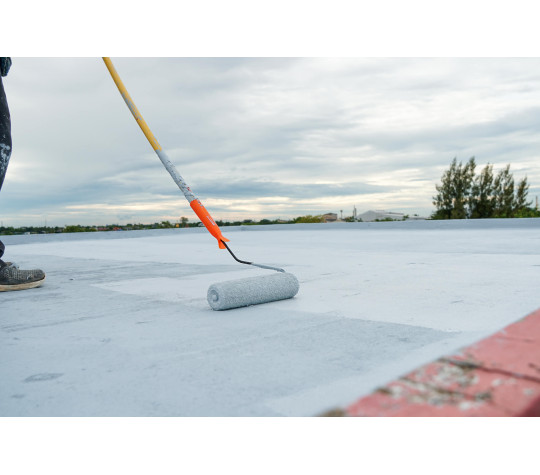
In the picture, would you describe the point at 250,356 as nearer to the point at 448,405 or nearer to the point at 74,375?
the point at 74,375

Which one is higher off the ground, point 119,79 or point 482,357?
point 119,79

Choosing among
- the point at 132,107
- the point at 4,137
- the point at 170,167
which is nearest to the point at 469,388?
the point at 170,167

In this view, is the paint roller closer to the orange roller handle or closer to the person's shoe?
the orange roller handle

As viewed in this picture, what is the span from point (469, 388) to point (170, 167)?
99.4 inches

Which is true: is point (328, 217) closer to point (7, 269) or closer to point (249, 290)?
point (7, 269)

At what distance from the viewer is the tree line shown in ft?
79.4

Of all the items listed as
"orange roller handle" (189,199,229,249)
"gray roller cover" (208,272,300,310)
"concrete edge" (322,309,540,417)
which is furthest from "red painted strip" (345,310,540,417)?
"orange roller handle" (189,199,229,249)

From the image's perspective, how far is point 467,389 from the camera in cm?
115

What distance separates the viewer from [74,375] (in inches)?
59.2

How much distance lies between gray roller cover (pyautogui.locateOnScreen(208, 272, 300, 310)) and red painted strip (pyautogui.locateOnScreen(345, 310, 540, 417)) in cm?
124

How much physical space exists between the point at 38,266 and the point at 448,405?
4996 millimetres
